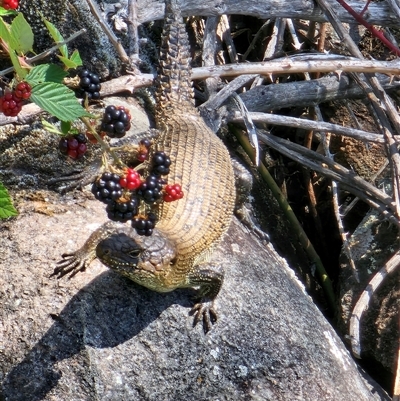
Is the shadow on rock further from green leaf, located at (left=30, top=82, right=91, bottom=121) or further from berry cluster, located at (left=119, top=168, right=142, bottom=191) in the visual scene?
green leaf, located at (left=30, top=82, right=91, bottom=121)

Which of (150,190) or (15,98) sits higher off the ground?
(15,98)

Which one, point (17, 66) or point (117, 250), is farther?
point (117, 250)

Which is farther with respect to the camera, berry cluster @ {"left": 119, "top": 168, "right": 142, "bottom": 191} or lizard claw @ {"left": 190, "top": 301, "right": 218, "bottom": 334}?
lizard claw @ {"left": 190, "top": 301, "right": 218, "bottom": 334}

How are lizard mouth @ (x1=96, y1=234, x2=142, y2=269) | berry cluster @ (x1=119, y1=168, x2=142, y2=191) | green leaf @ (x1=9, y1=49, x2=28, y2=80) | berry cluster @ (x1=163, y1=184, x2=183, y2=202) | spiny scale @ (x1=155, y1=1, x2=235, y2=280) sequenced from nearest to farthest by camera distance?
green leaf @ (x1=9, y1=49, x2=28, y2=80)
berry cluster @ (x1=119, y1=168, x2=142, y2=191)
berry cluster @ (x1=163, y1=184, x2=183, y2=202)
lizard mouth @ (x1=96, y1=234, x2=142, y2=269)
spiny scale @ (x1=155, y1=1, x2=235, y2=280)

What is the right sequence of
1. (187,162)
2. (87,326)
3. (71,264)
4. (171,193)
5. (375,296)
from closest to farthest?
(171,193)
(87,326)
(71,264)
(187,162)
(375,296)

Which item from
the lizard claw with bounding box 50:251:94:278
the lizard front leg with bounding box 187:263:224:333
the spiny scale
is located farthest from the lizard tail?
the lizard claw with bounding box 50:251:94:278

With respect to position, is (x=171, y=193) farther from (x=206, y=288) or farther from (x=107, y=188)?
(x=206, y=288)

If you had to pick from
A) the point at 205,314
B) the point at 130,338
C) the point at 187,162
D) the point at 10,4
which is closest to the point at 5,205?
the point at 10,4

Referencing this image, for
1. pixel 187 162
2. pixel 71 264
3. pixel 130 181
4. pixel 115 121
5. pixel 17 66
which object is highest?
pixel 17 66
